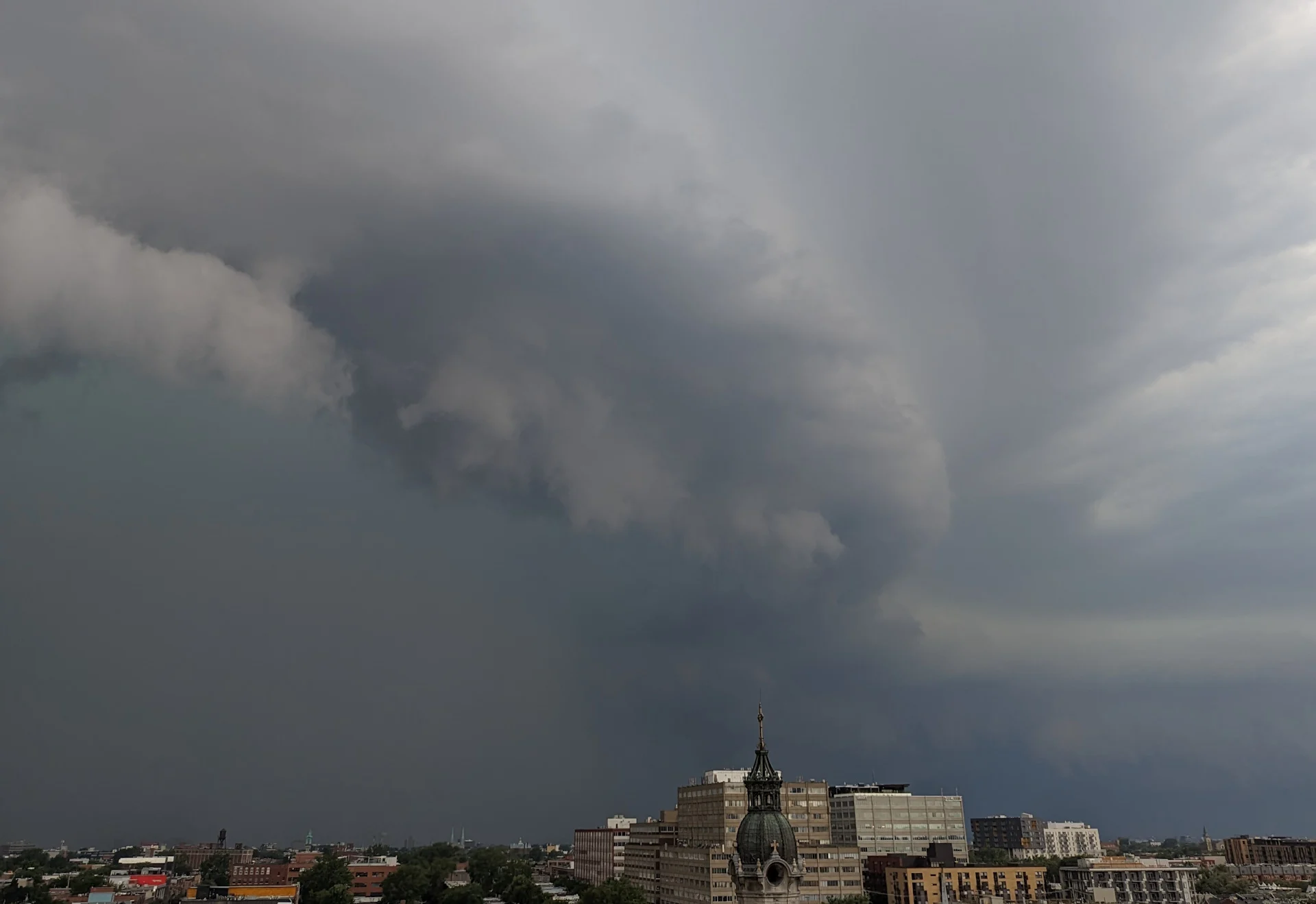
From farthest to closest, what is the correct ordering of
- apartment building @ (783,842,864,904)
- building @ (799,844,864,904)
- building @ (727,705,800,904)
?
building @ (799,844,864,904), apartment building @ (783,842,864,904), building @ (727,705,800,904)

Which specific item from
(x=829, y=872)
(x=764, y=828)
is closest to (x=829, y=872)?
(x=829, y=872)

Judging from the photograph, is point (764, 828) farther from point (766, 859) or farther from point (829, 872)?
point (829, 872)

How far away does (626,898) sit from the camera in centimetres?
19375

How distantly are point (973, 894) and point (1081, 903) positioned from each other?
33078mm

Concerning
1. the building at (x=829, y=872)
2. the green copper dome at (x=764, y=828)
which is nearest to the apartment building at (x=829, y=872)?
the building at (x=829, y=872)

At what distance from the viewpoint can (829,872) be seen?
194 m

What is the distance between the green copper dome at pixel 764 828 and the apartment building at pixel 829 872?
451 feet

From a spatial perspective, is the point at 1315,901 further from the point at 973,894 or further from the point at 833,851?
the point at 833,851

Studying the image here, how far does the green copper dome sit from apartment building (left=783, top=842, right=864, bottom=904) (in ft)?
451

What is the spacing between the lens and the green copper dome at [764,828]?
2544 inches

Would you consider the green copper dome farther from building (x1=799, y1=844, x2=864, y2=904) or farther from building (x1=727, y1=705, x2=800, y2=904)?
building (x1=799, y1=844, x2=864, y2=904)

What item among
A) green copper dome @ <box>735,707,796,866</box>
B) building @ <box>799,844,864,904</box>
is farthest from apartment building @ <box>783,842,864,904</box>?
green copper dome @ <box>735,707,796,866</box>

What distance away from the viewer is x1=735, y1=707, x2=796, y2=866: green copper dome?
64625mm

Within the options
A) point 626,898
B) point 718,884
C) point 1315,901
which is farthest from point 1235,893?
point 626,898
